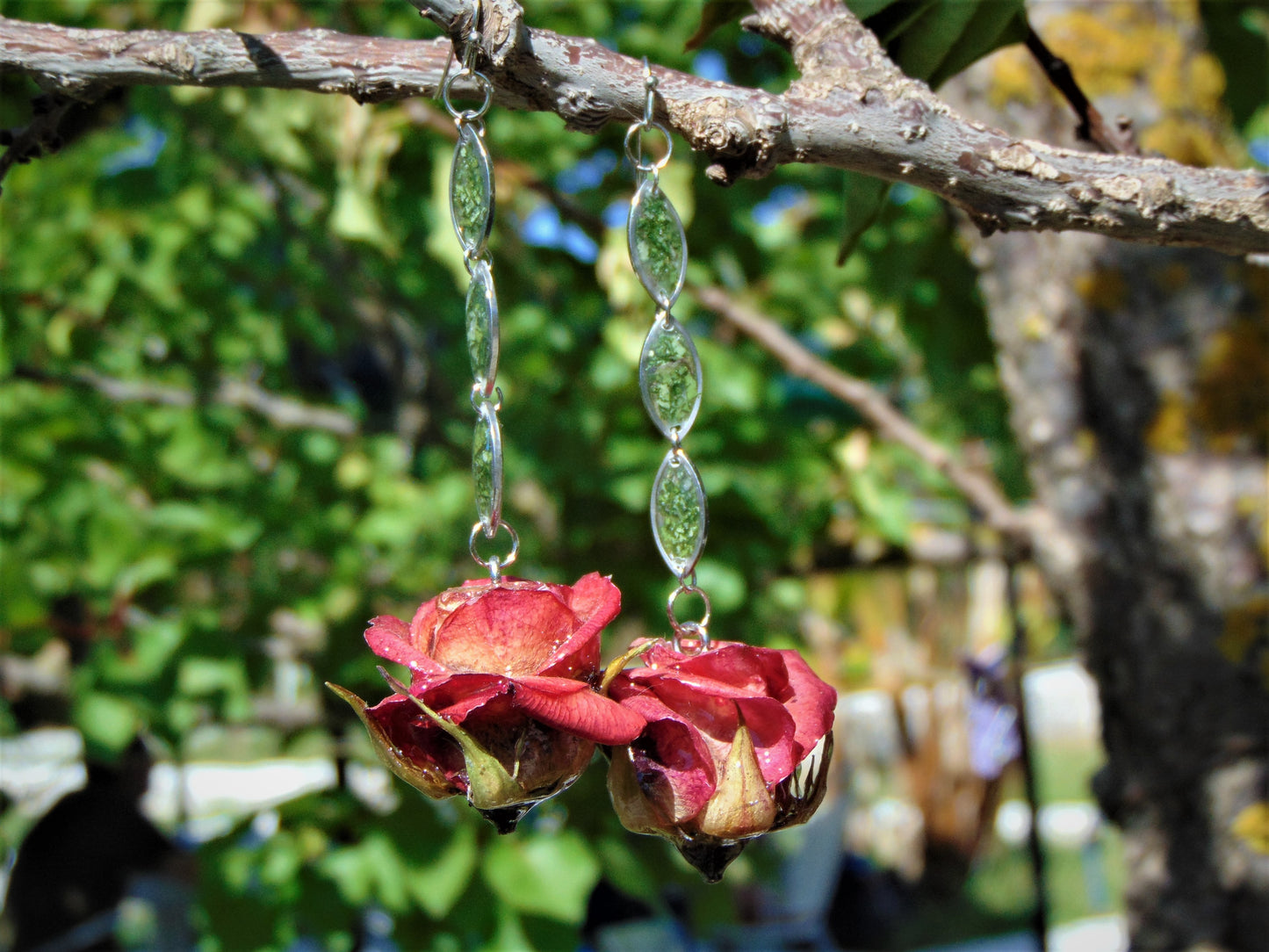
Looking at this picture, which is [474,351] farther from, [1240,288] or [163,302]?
[163,302]

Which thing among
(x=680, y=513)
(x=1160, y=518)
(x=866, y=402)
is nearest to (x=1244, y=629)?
(x=1160, y=518)

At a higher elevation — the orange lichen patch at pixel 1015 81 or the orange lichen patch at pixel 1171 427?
the orange lichen patch at pixel 1015 81

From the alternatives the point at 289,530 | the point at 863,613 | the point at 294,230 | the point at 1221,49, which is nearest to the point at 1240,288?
the point at 1221,49

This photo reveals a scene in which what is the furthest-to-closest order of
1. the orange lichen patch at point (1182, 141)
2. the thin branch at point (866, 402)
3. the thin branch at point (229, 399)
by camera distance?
1. the thin branch at point (229, 399)
2. the thin branch at point (866, 402)
3. the orange lichen patch at point (1182, 141)

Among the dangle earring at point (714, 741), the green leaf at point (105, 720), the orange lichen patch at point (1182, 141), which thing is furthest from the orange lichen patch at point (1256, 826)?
the green leaf at point (105, 720)

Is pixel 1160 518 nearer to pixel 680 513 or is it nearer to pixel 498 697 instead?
pixel 680 513

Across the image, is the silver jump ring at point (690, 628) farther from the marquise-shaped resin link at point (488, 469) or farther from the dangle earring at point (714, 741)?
the marquise-shaped resin link at point (488, 469)
